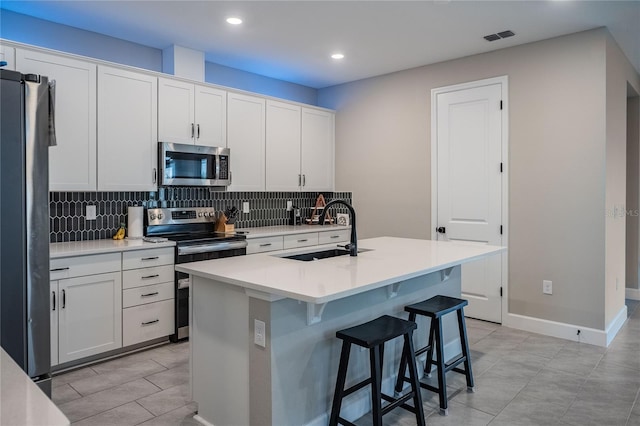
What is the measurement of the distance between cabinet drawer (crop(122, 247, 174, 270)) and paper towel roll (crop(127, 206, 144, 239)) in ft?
1.34

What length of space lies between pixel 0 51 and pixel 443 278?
141 inches

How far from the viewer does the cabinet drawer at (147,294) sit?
138 inches

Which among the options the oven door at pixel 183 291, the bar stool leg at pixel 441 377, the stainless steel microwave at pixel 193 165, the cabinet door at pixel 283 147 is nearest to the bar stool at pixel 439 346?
the bar stool leg at pixel 441 377

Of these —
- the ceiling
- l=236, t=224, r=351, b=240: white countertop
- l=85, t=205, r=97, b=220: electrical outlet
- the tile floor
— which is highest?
the ceiling

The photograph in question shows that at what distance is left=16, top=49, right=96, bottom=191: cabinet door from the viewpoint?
10.9 feet

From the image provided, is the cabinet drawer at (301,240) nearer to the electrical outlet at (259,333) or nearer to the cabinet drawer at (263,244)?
the cabinet drawer at (263,244)

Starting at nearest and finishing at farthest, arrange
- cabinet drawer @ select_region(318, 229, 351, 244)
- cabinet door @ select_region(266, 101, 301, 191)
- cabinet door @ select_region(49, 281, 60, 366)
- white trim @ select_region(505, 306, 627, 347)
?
1. cabinet door @ select_region(49, 281, 60, 366)
2. white trim @ select_region(505, 306, 627, 347)
3. cabinet door @ select_region(266, 101, 301, 191)
4. cabinet drawer @ select_region(318, 229, 351, 244)

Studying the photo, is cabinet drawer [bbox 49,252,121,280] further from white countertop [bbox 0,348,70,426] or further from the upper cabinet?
white countertop [bbox 0,348,70,426]

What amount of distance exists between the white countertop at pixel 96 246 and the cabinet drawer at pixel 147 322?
499 mm

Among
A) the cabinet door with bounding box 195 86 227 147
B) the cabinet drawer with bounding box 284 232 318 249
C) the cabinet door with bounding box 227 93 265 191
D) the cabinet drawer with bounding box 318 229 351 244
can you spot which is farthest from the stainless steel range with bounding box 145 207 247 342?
the cabinet drawer with bounding box 318 229 351 244

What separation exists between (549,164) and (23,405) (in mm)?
4283

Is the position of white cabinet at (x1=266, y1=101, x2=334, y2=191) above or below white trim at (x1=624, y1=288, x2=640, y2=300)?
above

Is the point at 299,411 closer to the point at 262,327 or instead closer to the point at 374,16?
the point at 262,327

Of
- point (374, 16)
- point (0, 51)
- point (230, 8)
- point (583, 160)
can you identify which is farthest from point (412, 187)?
point (0, 51)
